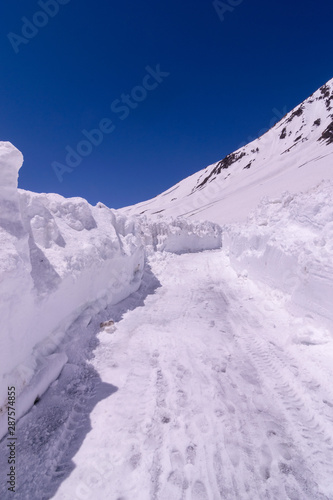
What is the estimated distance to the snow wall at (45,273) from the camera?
317cm

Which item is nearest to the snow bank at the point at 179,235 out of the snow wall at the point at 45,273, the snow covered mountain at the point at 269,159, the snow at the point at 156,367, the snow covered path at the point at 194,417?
the snow wall at the point at 45,273

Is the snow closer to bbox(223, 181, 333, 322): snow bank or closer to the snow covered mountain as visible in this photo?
bbox(223, 181, 333, 322): snow bank

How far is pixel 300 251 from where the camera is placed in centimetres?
588

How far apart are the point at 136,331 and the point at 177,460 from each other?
3106 millimetres

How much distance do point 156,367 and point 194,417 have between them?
3.94 feet

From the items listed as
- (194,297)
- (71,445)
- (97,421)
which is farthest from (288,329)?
(71,445)

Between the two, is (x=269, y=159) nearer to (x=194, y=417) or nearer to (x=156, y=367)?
(x=156, y=367)

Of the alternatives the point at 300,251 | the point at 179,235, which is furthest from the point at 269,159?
the point at 300,251

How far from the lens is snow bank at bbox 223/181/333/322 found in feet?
16.2

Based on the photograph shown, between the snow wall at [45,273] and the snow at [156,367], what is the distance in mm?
29

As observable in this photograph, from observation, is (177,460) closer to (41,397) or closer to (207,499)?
(207,499)

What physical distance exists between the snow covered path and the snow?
0.02 m

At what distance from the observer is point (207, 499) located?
2254 millimetres

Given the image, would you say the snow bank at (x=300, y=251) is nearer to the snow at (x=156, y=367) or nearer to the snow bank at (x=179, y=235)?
the snow at (x=156, y=367)
